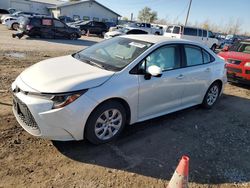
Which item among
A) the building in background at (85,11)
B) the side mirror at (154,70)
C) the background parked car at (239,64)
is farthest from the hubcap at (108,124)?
the building in background at (85,11)

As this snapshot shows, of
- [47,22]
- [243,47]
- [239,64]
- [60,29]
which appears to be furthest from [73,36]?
[239,64]

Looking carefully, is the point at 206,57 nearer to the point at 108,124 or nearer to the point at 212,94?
the point at 212,94

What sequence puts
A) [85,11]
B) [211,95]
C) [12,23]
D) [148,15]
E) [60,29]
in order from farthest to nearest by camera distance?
[148,15] → [85,11] → [12,23] → [60,29] → [211,95]

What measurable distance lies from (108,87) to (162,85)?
1.17 meters

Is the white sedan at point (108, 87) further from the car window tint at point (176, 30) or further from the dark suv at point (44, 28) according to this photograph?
the car window tint at point (176, 30)

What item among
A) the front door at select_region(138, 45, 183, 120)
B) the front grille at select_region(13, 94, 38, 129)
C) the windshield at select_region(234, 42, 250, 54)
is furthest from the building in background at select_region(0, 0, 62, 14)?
the front grille at select_region(13, 94, 38, 129)

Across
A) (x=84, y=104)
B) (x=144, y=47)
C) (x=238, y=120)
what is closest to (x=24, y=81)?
(x=84, y=104)

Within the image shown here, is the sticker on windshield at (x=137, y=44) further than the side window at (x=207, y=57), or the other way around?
the side window at (x=207, y=57)

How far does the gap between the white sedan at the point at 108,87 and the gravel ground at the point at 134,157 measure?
301 millimetres

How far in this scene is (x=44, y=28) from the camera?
61.7 feet

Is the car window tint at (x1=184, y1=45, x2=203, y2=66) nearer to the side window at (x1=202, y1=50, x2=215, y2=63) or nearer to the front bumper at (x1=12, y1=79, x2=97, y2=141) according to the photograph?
the side window at (x1=202, y1=50, x2=215, y2=63)

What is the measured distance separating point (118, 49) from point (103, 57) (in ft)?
1.07

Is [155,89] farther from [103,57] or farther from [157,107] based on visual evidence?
[103,57]

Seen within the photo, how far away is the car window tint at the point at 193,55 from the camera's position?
505cm
